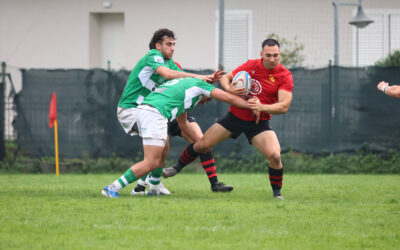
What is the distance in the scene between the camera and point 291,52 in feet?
53.5

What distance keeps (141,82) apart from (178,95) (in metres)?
0.75

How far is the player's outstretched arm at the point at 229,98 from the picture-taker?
7.45 meters

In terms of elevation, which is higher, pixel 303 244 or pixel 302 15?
pixel 302 15

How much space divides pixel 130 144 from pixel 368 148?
5.07 m

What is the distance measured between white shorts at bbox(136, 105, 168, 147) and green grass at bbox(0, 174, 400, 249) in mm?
712

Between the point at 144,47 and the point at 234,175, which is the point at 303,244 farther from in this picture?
the point at 144,47

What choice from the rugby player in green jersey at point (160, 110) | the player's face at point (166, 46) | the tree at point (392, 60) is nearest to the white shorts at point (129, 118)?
the rugby player in green jersey at point (160, 110)

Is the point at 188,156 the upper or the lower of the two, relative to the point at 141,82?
lower

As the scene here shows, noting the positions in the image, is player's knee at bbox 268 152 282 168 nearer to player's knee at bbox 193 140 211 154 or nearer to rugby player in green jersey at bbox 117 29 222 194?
player's knee at bbox 193 140 211 154

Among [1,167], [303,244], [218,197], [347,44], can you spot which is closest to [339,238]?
[303,244]

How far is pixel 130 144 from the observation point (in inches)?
543

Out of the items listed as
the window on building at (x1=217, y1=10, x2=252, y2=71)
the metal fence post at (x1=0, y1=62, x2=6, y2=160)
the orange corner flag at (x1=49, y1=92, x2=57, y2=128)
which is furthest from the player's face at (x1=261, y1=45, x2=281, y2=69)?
the window on building at (x1=217, y1=10, x2=252, y2=71)

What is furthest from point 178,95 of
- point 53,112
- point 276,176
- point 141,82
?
point 53,112

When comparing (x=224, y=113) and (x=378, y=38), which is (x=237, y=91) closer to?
(x=224, y=113)
